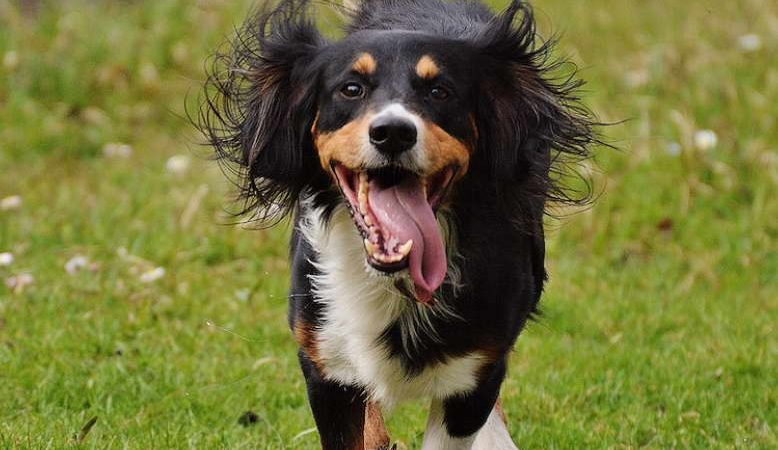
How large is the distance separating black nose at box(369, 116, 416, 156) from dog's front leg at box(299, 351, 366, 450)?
0.82 m

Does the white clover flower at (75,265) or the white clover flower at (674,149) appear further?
the white clover flower at (674,149)

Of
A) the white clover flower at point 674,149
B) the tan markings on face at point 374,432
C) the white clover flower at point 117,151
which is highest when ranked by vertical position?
the tan markings on face at point 374,432

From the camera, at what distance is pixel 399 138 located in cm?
305

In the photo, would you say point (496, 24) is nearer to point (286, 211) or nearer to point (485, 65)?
point (485, 65)

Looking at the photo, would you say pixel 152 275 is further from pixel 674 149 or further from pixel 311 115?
pixel 674 149

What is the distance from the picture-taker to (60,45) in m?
8.54

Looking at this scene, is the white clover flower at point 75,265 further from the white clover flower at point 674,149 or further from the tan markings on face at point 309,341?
the white clover flower at point 674,149

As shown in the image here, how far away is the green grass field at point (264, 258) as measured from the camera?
4.49 m

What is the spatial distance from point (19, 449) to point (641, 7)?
736 centimetres

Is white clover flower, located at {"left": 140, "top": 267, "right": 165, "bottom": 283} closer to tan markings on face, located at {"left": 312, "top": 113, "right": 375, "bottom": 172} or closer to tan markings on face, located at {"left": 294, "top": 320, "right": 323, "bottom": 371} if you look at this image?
tan markings on face, located at {"left": 294, "top": 320, "right": 323, "bottom": 371}

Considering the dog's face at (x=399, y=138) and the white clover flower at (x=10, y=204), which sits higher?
the dog's face at (x=399, y=138)

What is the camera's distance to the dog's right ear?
140 inches

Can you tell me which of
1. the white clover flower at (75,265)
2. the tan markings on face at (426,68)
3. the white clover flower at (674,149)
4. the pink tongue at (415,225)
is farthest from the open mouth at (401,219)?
the white clover flower at (674,149)

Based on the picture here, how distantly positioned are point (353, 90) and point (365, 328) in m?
0.66
